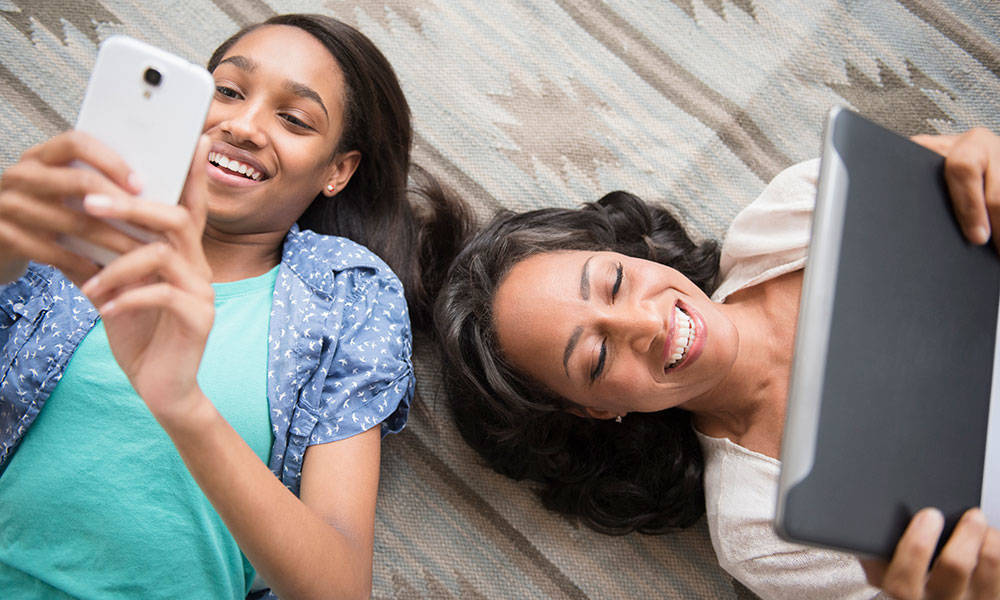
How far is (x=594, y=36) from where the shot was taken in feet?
4.21

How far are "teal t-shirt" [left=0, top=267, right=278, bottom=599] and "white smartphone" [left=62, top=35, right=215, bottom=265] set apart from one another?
1.30ft

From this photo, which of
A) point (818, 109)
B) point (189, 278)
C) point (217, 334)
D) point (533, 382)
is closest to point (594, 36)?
point (818, 109)

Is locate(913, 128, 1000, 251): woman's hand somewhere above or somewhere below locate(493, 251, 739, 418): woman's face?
above

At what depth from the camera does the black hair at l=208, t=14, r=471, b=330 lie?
109 cm

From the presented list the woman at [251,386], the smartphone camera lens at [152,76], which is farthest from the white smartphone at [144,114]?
the woman at [251,386]

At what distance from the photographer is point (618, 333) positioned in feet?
3.01

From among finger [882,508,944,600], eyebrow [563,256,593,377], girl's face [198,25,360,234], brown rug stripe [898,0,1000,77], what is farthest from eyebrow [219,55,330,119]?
brown rug stripe [898,0,1000,77]

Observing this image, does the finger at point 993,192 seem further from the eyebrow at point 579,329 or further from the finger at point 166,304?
the finger at point 166,304

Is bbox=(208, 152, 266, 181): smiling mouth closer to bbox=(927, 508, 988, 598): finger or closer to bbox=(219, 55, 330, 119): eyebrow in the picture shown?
bbox=(219, 55, 330, 119): eyebrow

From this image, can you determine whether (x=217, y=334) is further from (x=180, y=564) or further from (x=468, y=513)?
(x=468, y=513)

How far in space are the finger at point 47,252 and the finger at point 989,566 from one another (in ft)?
2.83

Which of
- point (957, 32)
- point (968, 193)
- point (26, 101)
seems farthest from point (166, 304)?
point (957, 32)

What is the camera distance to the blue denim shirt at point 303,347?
37.0 inches

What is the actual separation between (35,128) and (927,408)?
144cm
